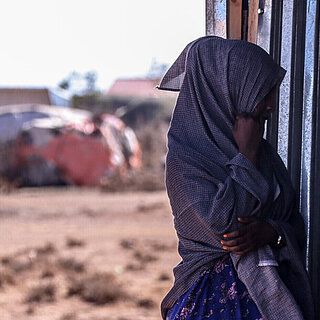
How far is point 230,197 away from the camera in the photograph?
202cm

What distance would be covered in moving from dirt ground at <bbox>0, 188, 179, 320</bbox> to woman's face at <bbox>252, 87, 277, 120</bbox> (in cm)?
454

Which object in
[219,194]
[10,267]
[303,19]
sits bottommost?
[10,267]

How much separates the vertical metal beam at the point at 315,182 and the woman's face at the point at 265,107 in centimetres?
40

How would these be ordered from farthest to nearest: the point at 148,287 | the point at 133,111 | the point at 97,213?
the point at 133,111, the point at 97,213, the point at 148,287

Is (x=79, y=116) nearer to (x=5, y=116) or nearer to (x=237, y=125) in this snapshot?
(x=5, y=116)

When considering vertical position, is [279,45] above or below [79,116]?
above

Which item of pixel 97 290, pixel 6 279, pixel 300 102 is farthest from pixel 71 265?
pixel 300 102

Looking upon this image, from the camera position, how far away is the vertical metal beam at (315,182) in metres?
2.52

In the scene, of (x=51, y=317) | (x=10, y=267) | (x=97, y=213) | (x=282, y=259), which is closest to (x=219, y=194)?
(x=282, y=259)

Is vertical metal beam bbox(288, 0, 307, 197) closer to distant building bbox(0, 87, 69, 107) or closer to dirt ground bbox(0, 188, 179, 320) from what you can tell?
dirt ground bbox(0, 188, 179, 320)

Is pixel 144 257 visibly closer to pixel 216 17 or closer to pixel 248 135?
pixel 216 17

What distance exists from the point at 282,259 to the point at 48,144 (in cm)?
1681

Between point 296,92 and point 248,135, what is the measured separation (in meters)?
0.66

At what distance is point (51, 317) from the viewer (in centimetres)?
648
